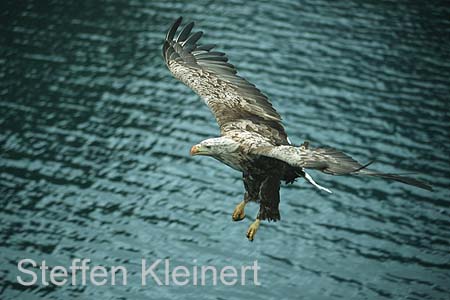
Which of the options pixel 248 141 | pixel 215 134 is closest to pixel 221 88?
pixel 248 141

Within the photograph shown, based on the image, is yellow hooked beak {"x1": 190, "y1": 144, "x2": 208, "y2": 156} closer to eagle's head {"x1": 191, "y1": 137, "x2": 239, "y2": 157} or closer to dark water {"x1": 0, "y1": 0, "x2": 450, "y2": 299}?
eagle's head {"x1": 191, "y1": 137, "x2": 239, "y2": 157}

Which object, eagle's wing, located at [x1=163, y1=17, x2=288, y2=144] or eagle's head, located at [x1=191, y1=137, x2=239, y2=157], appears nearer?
eagle's head, located at [x1=191, y1=137, x2=239, y2=157]

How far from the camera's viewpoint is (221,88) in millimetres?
18422

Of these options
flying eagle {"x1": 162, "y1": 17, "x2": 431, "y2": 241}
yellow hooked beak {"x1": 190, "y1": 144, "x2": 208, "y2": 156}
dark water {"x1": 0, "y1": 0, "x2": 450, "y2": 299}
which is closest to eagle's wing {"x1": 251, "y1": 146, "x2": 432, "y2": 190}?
flying eagle {"x1": 162, "y1": 17, "x2": 431, "y2": 241}

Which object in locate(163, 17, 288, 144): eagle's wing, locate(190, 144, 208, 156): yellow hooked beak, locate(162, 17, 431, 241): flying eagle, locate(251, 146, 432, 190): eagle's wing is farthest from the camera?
locate(163, 17, 288, 144): eagle's wing

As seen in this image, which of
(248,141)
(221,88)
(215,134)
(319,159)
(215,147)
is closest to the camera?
(319,159)

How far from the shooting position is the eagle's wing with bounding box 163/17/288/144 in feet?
55.1

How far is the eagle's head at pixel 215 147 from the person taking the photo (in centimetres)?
1488

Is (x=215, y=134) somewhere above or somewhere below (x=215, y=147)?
below

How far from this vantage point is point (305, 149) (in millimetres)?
14180

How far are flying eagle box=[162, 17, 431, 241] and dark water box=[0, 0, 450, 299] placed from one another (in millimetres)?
15202

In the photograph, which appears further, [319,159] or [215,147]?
[215,147]

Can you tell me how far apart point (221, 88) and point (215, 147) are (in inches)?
148

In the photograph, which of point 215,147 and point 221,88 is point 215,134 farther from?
point 215,147
